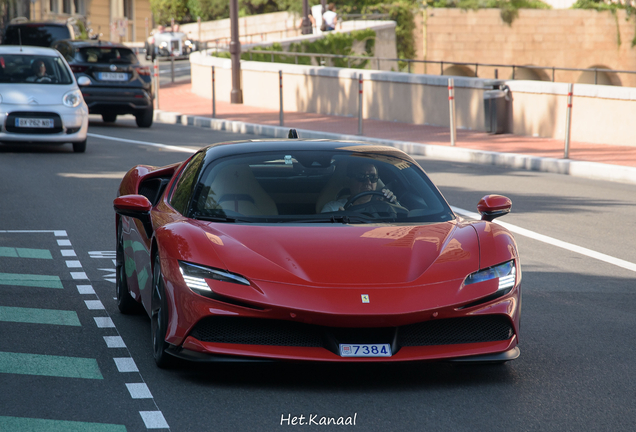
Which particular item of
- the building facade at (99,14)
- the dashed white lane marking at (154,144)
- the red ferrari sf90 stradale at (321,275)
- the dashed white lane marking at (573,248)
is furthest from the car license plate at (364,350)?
the building facade at (99,14)

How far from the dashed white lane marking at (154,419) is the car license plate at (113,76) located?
1951 cm

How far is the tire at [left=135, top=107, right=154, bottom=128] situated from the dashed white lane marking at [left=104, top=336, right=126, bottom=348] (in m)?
18.6

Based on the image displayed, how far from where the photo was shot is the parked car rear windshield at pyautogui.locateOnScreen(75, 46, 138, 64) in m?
23.6

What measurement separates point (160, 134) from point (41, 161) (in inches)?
235

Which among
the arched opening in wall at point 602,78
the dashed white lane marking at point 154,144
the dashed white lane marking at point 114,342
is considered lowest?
the arched opening in wall at point 602,78

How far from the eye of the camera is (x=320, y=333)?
16.4 feet

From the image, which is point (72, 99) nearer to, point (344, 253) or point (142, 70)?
point (142, 70)

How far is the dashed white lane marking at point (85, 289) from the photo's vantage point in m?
7.68

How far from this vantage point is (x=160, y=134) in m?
22.8

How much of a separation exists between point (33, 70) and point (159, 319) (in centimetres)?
1383

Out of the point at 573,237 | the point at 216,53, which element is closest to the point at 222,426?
the point at 573,237

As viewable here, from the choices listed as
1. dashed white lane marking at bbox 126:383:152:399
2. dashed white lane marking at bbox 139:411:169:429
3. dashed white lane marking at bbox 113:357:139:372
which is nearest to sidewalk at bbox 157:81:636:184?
dashed white lane marking at bbox 113:357:139:372

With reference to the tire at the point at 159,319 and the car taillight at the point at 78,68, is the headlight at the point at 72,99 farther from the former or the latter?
the tire at the point at 159,319

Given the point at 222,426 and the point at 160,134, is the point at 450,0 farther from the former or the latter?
the point at 222,426
